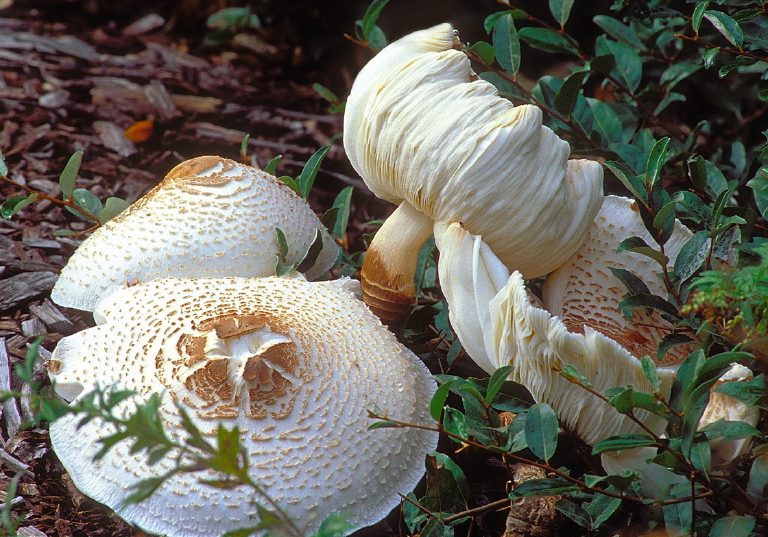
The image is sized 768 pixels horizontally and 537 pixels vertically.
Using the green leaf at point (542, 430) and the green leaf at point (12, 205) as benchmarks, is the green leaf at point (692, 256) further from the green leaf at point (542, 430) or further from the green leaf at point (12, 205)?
the green leaf at point (12, 205)

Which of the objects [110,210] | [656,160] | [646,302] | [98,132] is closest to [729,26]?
[656,160]

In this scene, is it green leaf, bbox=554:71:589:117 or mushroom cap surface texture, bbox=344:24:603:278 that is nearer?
mushroom cap surface texture, bbox=344:24:603:278

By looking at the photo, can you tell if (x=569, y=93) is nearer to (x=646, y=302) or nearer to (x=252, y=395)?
(x=646, y=302)

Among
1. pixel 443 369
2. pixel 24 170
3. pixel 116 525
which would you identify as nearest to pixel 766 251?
pixel 443 369

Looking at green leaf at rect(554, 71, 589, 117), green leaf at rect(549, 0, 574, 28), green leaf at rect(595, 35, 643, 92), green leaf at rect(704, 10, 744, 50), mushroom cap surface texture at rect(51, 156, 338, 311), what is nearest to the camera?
green leaf at rect(704, 10, 744, 50)

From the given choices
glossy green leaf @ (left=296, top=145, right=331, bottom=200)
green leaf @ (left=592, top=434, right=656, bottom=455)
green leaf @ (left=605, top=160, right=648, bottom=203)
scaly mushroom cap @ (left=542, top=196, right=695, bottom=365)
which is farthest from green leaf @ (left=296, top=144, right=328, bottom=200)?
green leaf @ (left=592, top=434, right=656, bottom=455)

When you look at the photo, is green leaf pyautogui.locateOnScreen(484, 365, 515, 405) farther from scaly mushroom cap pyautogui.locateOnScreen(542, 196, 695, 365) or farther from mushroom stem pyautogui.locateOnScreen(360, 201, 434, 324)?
mushroom stem pyautogui.locateOnScreen(360, 201, 434, 324)
